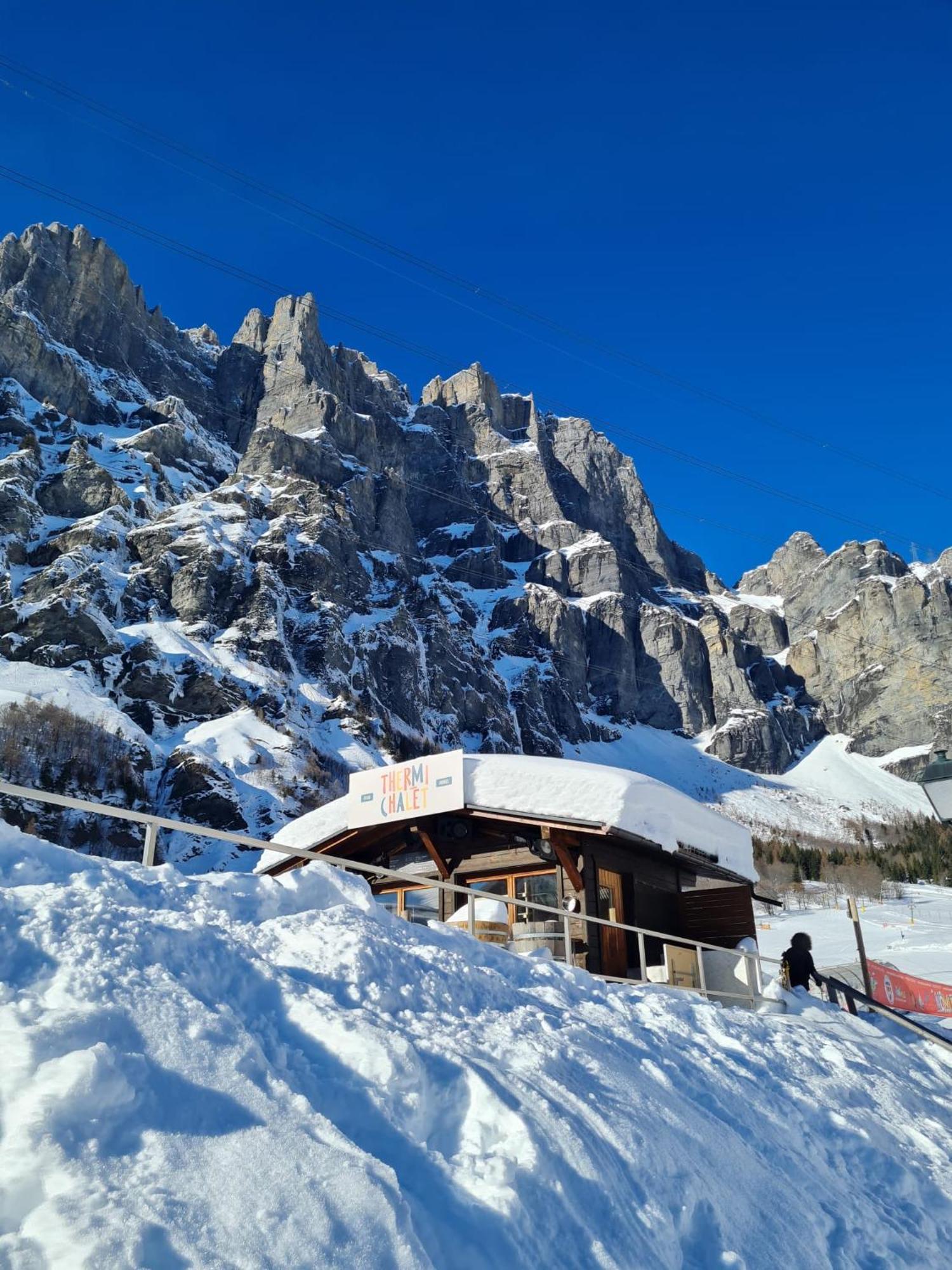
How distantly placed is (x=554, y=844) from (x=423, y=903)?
11.3 feet

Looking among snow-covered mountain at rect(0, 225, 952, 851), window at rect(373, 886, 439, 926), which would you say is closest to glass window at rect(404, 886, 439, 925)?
window at rect(373, 886, 439, 926)

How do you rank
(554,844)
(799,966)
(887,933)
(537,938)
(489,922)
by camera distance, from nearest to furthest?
(489,922) < (799,966) < (537,938) < (554,844) < (887,933)

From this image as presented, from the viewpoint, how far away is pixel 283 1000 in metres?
5.33

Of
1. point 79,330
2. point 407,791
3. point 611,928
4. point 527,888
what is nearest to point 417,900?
point 527,888

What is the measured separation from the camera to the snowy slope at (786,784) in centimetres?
15812

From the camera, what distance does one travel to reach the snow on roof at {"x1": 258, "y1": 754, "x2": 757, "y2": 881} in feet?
48.6

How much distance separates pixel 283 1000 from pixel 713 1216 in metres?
2.63

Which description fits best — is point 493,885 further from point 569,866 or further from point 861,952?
point 861,952

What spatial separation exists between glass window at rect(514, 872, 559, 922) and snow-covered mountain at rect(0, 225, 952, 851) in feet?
215

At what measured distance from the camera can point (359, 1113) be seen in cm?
459

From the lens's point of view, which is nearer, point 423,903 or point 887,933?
point 423,903

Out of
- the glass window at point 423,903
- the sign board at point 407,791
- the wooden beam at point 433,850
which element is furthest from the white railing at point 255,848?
the wooden beam at point 433,850

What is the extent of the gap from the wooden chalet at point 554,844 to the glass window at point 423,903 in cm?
4

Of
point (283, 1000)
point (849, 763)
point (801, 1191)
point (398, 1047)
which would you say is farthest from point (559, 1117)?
point (849, 763)
